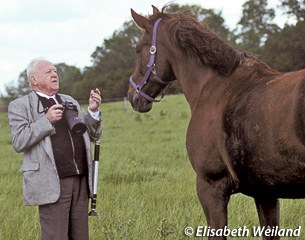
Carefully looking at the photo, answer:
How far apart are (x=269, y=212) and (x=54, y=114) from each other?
6.16 feet

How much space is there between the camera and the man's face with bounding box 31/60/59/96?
358cm

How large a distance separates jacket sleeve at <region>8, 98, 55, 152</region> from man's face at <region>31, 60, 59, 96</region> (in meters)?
0.16

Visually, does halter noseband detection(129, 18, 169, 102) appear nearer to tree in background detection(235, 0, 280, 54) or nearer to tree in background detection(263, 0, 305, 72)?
tree in background detection(263, 0, 305, 72)

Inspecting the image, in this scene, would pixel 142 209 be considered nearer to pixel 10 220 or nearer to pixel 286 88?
pixel 10 220

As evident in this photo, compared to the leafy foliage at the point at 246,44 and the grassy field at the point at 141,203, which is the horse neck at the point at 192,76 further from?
the leafy foliage at the point at 246,44

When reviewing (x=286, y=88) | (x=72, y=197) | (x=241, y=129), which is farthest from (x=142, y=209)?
(x=286, y=88)

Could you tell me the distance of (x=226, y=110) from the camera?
3.63m

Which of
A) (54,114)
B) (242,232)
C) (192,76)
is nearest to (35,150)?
(54,114)

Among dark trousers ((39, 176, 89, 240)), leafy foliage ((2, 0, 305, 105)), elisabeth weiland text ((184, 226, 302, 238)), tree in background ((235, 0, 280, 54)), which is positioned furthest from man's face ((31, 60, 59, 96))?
tree in background ((235, 0, 280, 54))

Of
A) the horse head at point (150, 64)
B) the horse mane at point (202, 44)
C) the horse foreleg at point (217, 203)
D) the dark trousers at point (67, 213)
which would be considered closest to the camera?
the dark trousers at point (67, 213)

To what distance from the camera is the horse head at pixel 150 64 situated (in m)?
4.44

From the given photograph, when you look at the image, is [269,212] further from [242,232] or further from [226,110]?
[226,110]

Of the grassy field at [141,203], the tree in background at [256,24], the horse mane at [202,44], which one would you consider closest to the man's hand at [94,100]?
the horse mane at [202,44]

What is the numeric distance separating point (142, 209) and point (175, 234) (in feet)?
3.33
